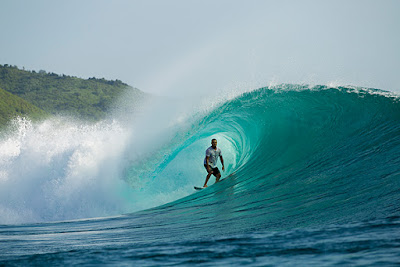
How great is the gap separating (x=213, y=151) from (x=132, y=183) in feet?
13.1

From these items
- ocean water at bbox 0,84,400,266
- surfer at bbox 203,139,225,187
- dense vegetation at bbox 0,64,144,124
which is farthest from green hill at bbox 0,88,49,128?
surfer at bbox 203,139,225,187

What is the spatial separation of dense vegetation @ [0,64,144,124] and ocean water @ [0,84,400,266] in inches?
3798

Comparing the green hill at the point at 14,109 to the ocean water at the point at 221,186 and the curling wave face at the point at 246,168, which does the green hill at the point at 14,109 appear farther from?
the curling wave face at the point at 246,168

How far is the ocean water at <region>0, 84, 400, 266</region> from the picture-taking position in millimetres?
3127

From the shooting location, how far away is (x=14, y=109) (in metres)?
88.6

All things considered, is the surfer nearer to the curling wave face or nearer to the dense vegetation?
the curling wave face

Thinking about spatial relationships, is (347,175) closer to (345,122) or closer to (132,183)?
(345,122)

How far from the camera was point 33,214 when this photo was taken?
44.4 ft

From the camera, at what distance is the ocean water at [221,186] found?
313 cm

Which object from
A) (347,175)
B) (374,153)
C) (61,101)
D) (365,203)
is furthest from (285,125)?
(61,101)

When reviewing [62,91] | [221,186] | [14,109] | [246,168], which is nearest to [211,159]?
[246,168]

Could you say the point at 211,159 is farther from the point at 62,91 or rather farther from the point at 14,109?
the point at 62,91

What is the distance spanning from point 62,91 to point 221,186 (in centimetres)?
12509

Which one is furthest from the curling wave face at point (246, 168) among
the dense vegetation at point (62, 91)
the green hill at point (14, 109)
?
the dense vegetation at point (62, 91)
